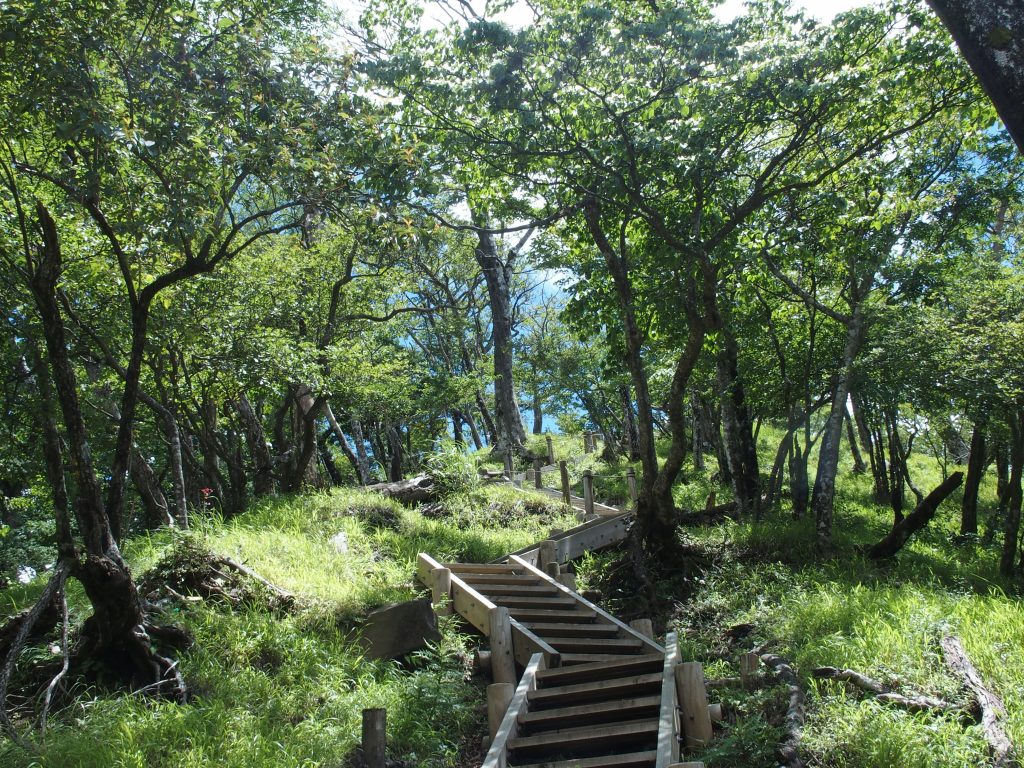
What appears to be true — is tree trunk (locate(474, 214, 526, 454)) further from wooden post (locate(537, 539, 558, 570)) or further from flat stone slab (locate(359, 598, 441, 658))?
flat stone slab (locate(359, 598, 441, 658))

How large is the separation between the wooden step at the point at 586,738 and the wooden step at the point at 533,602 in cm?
334

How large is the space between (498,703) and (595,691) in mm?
1183

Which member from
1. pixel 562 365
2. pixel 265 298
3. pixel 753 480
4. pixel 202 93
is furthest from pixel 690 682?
pixel 562 365

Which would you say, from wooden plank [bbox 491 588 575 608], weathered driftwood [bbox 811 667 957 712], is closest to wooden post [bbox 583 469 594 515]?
wooden plank [bbox 491 588 575 608]

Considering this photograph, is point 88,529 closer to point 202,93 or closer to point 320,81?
point 202,93

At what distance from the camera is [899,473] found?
50.6ft

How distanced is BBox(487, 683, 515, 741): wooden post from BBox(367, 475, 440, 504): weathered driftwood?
8824mm

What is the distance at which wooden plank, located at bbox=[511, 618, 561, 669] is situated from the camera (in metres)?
8.33

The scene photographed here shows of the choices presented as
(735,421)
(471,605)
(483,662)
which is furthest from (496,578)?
(735,421)

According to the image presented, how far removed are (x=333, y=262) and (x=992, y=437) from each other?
46.4 ft

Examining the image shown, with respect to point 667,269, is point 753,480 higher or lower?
lower

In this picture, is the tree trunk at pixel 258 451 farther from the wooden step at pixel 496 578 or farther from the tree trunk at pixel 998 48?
the tree trunk at pixel 998 48

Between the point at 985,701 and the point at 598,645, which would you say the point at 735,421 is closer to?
the point at 598,645

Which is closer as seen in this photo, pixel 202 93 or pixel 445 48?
pixel 202 93
